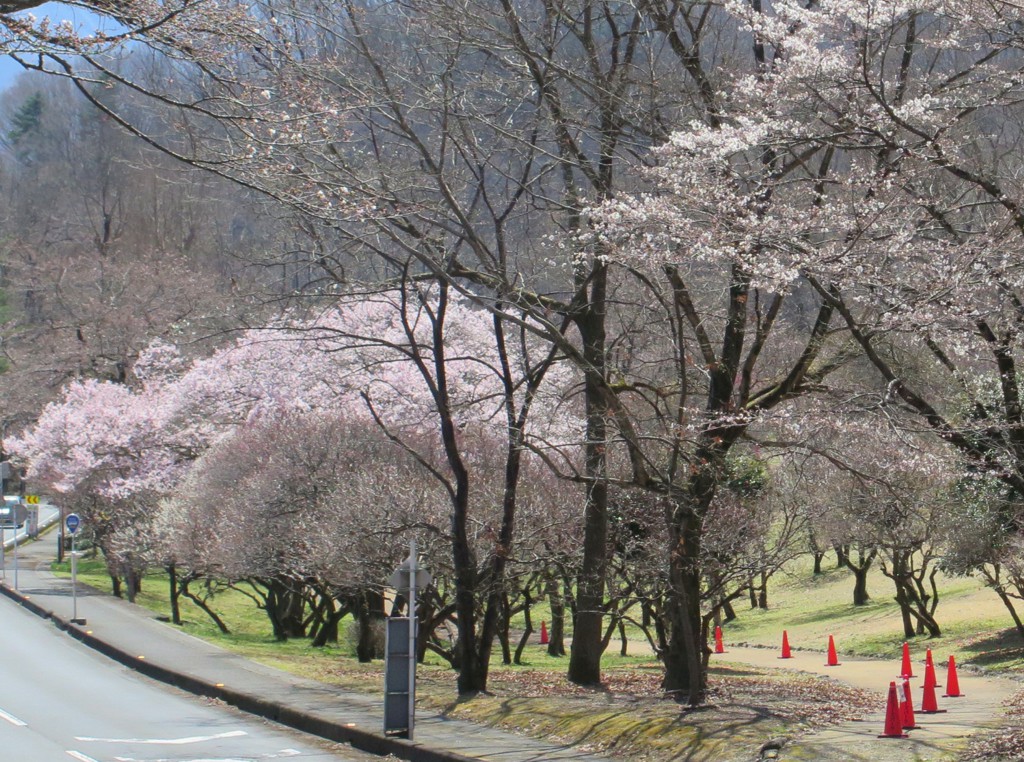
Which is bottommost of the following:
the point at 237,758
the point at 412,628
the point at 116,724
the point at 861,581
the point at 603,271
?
the point at 237,758

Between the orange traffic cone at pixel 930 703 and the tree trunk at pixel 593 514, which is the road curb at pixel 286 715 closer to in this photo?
the tree trunk at pixel 593 514

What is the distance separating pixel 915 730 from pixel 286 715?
770 cm

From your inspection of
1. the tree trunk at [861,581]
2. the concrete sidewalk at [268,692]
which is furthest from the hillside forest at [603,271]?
the tree trunk at [861,581]

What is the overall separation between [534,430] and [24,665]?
393 inches

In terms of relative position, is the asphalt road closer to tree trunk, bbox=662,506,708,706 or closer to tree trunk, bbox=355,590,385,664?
tree trunk, bbox=662,506,708,706

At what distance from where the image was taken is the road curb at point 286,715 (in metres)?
11.8

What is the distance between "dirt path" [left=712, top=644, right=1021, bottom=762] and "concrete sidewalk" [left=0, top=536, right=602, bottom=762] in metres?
2.28

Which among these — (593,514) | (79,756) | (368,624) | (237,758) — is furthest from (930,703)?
(368,624)

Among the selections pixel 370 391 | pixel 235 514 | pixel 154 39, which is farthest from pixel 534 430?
pixel 154 39

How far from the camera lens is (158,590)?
131ft

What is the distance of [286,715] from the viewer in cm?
1479

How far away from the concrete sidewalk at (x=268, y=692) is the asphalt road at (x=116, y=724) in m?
Answer: 0.28

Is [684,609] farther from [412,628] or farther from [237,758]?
[237,758]

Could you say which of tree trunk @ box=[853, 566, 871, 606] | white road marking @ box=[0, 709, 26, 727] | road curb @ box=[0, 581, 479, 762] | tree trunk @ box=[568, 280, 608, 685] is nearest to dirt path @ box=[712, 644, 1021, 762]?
road curb @ box=[0, 581, 479, 762]
